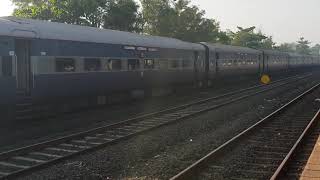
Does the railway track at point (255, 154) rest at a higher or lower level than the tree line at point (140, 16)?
lower

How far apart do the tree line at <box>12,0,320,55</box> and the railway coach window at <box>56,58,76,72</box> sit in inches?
1100

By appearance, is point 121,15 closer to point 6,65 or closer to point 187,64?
point 187,64

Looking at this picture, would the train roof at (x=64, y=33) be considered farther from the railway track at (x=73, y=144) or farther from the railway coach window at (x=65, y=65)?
the railway track at (x=73, y=144)

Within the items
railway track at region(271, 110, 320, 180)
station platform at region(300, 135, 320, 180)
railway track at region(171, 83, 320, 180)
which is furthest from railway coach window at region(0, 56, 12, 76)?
station platform at region(300, 135, 320, 180)

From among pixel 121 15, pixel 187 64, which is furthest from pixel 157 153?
pixel 121 15

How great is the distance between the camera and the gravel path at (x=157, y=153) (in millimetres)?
9500

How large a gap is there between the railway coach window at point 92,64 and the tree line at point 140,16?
26397mm

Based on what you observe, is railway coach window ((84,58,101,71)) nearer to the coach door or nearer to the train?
the train

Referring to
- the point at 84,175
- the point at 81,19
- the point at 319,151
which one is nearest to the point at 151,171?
the point at 84,175

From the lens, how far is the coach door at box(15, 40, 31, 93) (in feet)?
48.9

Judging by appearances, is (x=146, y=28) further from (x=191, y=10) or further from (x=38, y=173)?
(x=38, y=173)

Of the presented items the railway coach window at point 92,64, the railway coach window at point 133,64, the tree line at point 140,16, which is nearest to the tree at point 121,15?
the tree line at point 140,16

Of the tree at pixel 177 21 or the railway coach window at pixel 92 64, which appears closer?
the railway coach window at pixel 92 64

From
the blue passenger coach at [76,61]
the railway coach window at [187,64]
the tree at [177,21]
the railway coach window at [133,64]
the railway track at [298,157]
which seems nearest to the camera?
the railway track at [298,157]
